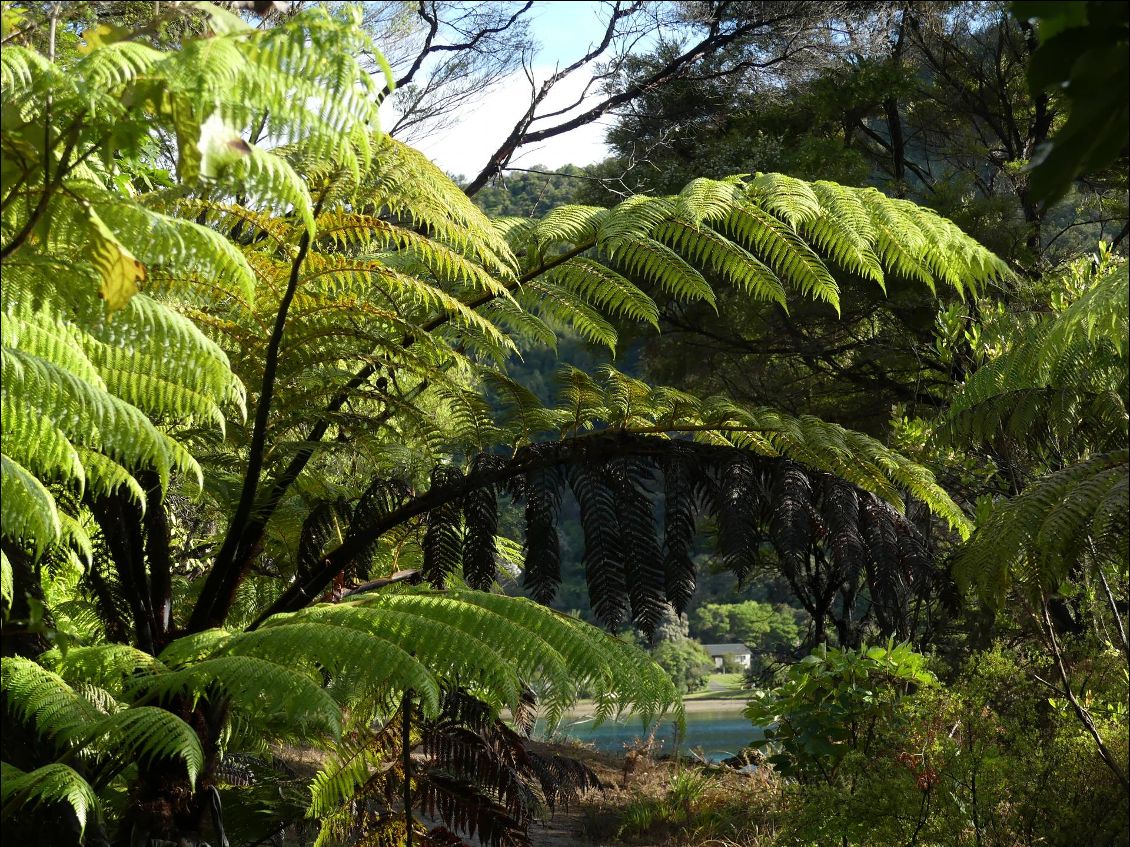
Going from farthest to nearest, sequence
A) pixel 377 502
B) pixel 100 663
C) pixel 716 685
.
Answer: pixel 716 685, pixel 377 502, pixel 100 663

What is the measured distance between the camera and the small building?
83.0 feet

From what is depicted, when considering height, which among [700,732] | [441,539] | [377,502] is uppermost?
[377,502]

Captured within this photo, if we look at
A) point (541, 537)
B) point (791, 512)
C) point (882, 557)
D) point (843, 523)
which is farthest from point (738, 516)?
point (541, 537)

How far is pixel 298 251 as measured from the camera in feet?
8.10

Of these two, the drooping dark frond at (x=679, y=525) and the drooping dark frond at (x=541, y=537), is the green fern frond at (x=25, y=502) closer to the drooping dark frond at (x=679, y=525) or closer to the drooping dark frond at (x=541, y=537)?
the drooping dark frond at (x=541, y=537)

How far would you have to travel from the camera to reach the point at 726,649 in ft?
87.7

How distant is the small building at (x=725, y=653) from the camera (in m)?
25.3

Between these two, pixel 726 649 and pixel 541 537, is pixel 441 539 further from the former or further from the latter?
pixel 726 649

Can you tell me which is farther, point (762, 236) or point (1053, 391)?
point (762, 236)

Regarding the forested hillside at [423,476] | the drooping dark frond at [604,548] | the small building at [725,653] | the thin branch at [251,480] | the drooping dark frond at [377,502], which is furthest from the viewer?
the small building at [725,653]

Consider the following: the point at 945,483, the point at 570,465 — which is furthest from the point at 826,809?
the point at 945,483

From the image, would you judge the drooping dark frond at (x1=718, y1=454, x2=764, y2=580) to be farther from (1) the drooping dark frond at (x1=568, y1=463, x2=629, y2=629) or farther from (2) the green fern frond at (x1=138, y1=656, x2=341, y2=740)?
(2) the green fern frond at (x1=138, y1=656, x2=341, y2=740)

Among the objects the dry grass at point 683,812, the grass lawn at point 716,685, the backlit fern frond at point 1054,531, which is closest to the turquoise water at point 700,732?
the grass lawn at point 716,685

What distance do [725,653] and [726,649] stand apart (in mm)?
416
